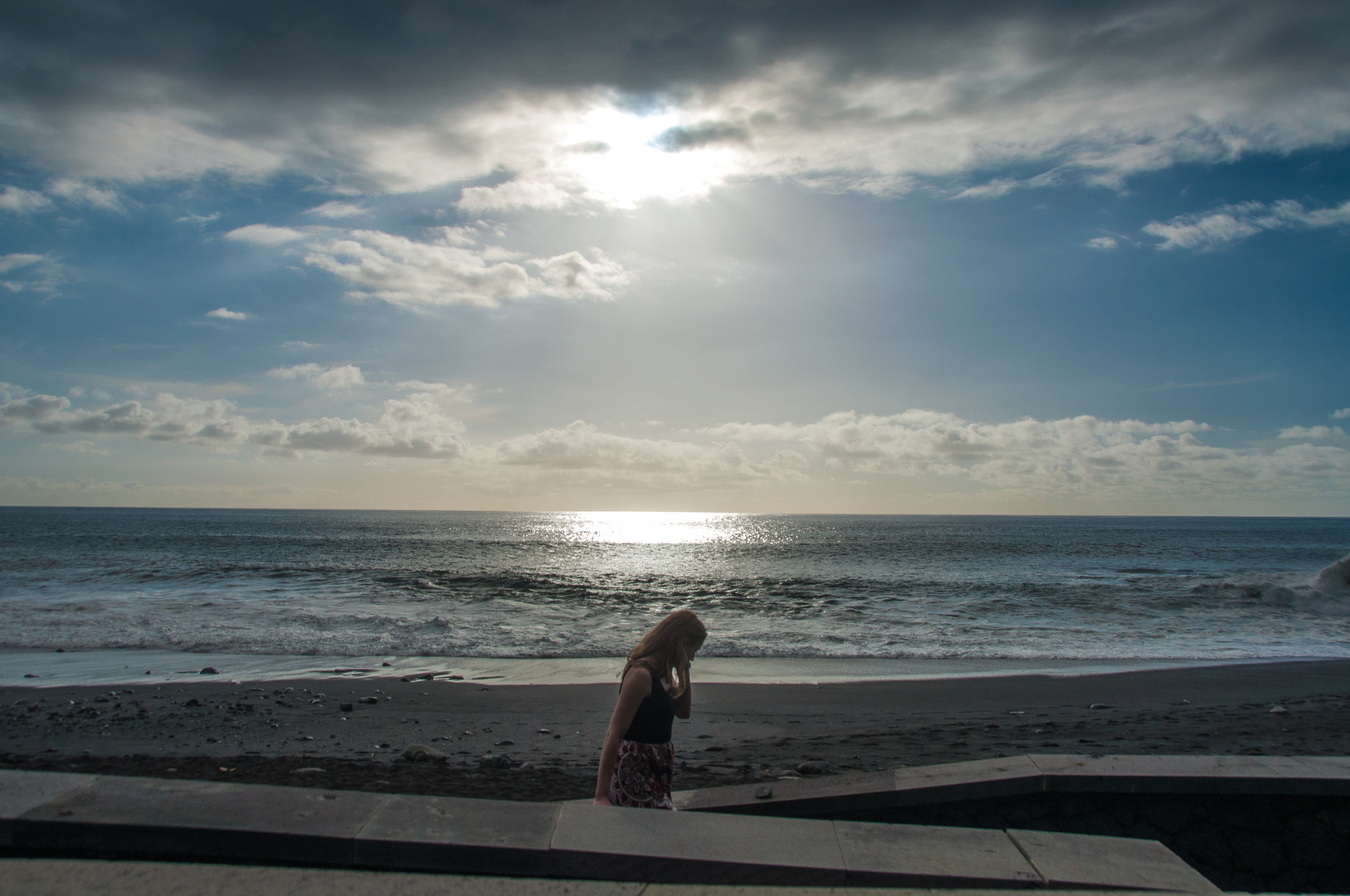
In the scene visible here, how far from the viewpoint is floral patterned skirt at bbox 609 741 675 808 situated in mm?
4391

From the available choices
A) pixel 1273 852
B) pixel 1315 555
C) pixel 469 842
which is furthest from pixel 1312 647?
pixel 1315 555

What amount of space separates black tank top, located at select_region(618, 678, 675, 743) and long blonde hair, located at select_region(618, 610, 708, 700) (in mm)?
105

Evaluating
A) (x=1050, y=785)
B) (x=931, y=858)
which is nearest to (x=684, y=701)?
(x=931, y=858)

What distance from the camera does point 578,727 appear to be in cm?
848

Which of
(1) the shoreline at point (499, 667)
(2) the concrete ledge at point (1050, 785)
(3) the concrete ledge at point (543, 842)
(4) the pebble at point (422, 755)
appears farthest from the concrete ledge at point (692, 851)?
(1) the shoreline at point (499, 667)

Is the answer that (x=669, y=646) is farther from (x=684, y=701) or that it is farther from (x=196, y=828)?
(x=196, y=828)

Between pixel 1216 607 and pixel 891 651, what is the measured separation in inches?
562

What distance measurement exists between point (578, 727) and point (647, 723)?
14.4 ft

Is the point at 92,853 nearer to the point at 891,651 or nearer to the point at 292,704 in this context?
the point at 292,704

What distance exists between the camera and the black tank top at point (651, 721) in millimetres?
4465

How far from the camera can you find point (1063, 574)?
3569cm

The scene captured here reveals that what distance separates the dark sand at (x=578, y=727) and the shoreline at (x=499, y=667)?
63cm

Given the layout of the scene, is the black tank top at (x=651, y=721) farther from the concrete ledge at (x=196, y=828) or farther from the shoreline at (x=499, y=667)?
the shoreline at (x=499, y=667)

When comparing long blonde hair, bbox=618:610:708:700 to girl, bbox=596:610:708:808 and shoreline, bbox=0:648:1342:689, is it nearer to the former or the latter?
girl, bbox=596:610:708:808
